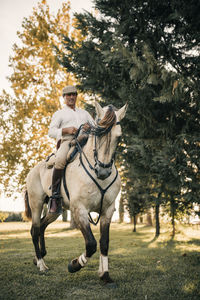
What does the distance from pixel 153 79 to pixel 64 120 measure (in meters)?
3.55

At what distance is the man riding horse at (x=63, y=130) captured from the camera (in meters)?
4.27

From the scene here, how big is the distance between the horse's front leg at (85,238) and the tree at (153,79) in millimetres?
3870

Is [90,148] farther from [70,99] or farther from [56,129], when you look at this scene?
[70,99]

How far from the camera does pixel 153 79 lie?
276 inches

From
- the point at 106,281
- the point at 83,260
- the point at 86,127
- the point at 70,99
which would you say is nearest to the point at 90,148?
the point at 86,127

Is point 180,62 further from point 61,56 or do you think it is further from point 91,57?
point 61,56

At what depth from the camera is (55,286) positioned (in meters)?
3.87

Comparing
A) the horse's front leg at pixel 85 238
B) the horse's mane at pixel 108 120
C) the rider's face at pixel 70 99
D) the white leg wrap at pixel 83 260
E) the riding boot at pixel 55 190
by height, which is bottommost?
the white leg wrap at pixel 83 260

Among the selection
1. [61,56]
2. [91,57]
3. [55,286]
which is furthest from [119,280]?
[61,56]

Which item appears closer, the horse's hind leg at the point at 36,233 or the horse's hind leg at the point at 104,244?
the horse's hind leg at the point at 104,244

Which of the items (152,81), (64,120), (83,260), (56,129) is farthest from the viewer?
(152,81)

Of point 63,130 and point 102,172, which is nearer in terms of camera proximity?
point 102,172

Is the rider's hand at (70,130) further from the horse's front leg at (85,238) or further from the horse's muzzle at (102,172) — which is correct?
the horse's front leg at (85,238)

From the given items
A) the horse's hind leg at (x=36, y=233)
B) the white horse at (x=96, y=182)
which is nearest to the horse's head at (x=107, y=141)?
the white horse at (x=96, y=182)
